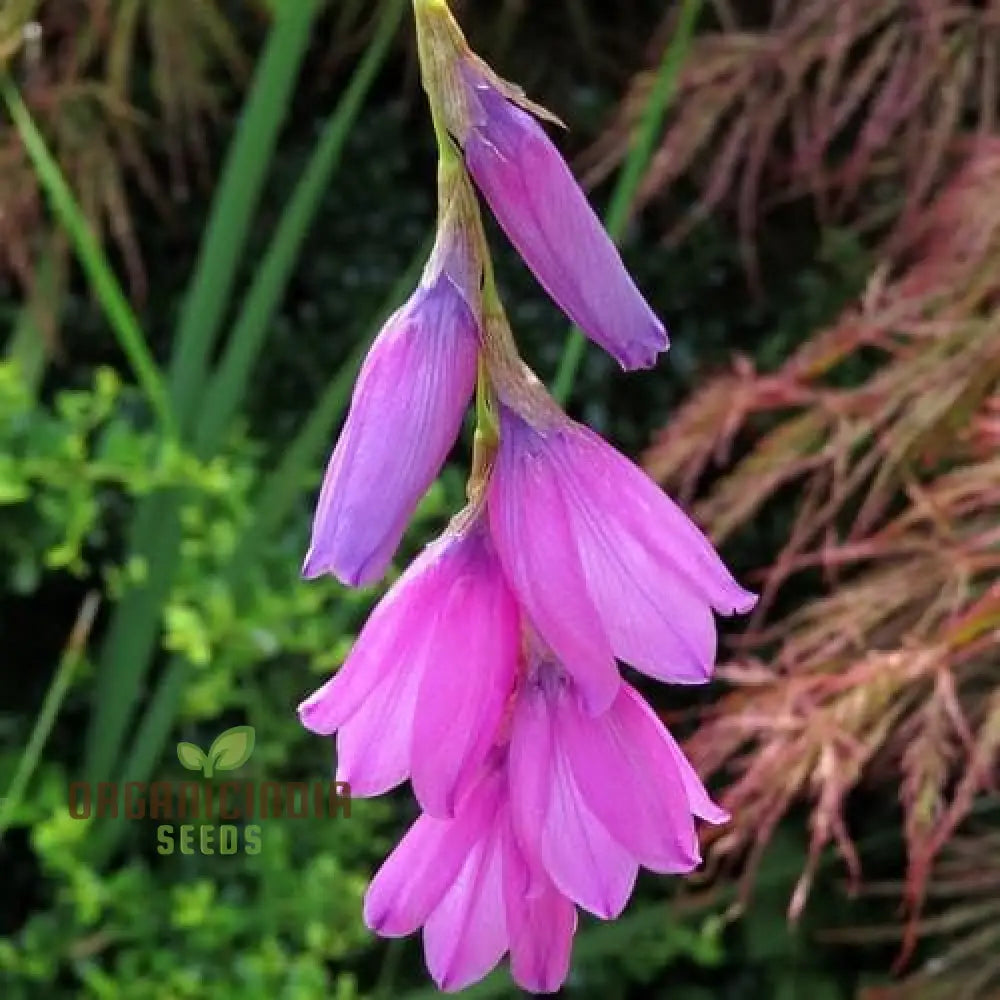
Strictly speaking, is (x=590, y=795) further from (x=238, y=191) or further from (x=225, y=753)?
(x=225, y=753)

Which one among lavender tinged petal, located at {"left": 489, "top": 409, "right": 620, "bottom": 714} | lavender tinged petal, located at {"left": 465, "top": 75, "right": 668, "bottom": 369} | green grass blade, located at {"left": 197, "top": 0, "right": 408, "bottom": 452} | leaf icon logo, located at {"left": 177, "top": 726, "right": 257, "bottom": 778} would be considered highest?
lavender tinged petal, located at {"left": 465, "top": 75, "right": 668, "bottom": 369}

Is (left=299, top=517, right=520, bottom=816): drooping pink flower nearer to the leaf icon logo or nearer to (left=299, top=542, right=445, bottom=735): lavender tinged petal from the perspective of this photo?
(left=299, top=542, right=445, bottom=735): lavender tinged petal

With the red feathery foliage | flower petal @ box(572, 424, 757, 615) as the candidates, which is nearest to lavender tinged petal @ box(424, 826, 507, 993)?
flower petal @ box(572, 424, 757, 615)

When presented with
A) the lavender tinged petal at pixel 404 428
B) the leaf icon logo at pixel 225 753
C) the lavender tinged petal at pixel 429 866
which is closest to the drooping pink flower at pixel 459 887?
the lavender tinged petal at pixel 429 866

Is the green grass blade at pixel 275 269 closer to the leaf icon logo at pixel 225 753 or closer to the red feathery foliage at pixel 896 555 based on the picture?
the leaf icon logo at pixel 225 753

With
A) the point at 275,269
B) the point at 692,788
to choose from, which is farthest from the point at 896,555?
the point at 692,788

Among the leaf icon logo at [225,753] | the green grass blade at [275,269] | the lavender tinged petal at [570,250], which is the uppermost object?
the lavender tinged petal at [570,250]
